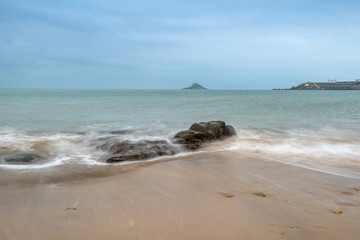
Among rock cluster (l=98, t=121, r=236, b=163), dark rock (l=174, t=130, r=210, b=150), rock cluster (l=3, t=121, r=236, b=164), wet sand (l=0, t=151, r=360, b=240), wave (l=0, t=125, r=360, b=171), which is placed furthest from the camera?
dark rock (l=174, t=130, r=210, b=150)

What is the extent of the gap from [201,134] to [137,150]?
7.21 feet

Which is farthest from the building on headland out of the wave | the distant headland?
the wave

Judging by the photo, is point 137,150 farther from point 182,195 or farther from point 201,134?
point 182,195

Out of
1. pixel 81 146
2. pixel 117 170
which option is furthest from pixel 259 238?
pixel 81 146

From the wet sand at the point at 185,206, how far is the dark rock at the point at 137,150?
2.80 feet

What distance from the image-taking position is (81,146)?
22.3ft

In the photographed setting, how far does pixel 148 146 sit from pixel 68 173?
2.05 meters

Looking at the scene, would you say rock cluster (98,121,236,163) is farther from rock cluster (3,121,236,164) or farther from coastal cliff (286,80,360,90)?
coastal cliff (286,80,360,90)

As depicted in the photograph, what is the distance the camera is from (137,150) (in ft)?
18.4

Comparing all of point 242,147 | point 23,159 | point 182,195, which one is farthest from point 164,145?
point 23,159

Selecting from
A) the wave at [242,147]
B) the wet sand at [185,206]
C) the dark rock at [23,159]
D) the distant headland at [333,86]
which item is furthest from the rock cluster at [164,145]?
the distant headland at [333,86]

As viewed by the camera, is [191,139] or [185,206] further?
[191,139]

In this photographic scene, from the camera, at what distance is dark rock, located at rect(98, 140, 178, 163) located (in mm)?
5262

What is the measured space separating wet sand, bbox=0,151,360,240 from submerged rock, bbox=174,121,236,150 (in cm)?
223
